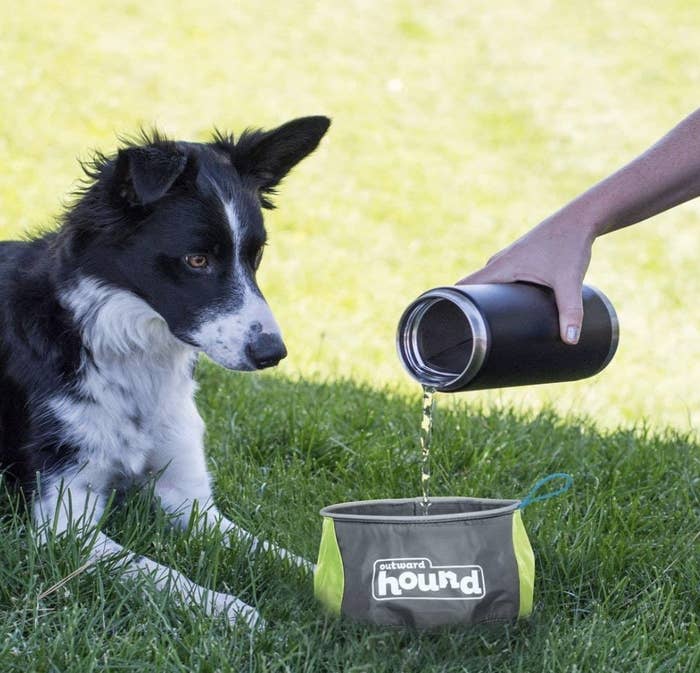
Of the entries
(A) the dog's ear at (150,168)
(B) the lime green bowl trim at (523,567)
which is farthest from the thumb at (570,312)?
(A) the dog's ear at (150,168)

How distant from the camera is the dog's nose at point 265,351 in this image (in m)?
3.35

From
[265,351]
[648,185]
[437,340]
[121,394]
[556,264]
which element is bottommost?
[121,394]

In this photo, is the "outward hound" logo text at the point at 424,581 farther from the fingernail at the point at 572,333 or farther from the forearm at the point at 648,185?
the forearm at the point at 648,185

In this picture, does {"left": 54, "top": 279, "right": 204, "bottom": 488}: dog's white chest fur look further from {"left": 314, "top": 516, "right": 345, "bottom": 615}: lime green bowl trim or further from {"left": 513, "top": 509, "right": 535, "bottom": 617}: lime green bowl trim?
{"left": 513, "top": 509, "right": 535, "bottom": 617}: lime green bowl trim

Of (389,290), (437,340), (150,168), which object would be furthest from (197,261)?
(389,290)

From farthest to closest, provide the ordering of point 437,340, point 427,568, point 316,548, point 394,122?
point 394,122, point 316,548, point 437,340, point 427,568

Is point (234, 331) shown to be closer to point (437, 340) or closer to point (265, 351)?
point (265, 351)

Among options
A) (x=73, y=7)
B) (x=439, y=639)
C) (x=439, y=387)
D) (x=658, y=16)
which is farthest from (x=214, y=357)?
(x=658, y=16)

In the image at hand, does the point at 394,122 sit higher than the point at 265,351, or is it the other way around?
the point at 265,351

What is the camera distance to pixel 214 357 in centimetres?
345

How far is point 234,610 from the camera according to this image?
2.77 m

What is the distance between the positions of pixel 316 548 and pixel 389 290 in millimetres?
6103

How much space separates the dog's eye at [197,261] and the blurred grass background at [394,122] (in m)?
3.24

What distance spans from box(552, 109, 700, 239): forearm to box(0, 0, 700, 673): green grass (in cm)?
100
